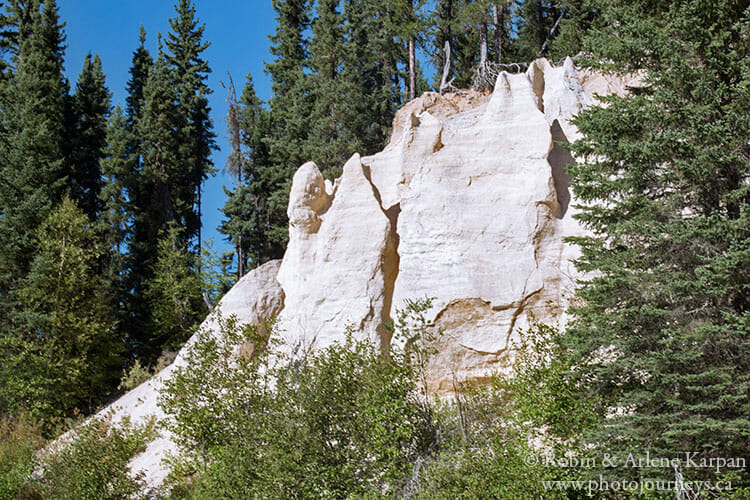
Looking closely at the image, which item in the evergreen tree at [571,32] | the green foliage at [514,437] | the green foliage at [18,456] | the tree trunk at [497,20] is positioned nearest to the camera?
the green foliage at [514,437]

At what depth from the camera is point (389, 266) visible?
17250 mm

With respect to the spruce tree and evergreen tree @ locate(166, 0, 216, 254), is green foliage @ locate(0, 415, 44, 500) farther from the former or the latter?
the spruce tree

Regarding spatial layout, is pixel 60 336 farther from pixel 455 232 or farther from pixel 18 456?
pixel 455 232

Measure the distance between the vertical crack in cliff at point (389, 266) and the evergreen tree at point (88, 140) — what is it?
68.4 ft

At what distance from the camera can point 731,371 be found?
918cm

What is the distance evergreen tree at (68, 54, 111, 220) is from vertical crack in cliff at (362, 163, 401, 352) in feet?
68.4

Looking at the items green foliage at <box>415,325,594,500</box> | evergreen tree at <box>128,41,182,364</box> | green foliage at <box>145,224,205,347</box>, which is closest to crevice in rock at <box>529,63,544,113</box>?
green foliage at <box>415,325,594,500</box>

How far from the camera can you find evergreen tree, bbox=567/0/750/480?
9.25 meters

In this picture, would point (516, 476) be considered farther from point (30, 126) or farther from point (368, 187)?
point (30, 126)

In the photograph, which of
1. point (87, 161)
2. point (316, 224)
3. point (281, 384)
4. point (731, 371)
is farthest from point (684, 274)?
point (87, 161)

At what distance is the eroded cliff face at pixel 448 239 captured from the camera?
1509 cm

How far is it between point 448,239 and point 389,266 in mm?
2217

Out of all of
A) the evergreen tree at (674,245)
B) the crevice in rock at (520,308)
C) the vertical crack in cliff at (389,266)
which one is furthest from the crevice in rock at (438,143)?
the evergreen tree at (674,245)

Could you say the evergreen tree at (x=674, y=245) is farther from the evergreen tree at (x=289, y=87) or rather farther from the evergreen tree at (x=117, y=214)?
the evergreen tree at (x=117, y=214)
